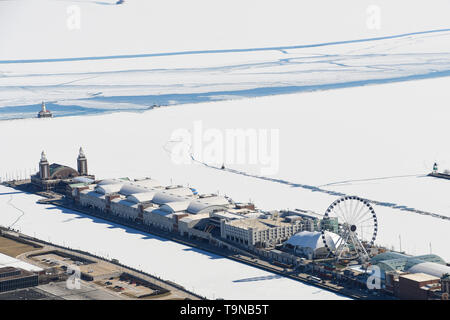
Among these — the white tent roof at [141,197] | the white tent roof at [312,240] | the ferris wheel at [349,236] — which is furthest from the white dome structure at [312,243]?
the white tent roof at [141,197]

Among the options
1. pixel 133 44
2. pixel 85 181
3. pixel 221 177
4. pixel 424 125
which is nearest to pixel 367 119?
pixel 424 125

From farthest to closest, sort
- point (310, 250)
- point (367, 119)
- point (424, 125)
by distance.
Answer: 1. point (367, 119)
2. point (424, 125)
3. point (310, 250)

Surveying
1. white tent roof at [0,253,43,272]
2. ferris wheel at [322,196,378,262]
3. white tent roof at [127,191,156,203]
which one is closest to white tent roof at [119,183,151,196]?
white tent roof at [127,191,156,203]

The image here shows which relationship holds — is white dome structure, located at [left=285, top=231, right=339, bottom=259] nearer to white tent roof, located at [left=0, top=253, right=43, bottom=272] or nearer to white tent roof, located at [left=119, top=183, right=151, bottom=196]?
white tent roof, located at [left=0, top=253, right=43, bottom=272]

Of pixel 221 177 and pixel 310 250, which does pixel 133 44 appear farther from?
pixel 310 250

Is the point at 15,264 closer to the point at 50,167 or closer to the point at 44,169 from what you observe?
the point at 44,169

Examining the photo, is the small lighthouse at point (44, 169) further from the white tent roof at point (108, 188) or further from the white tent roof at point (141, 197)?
the white tent roof at point (141, 197)
